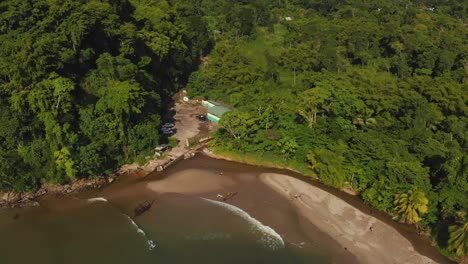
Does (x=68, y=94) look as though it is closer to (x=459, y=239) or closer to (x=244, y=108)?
(x=244, y=108)

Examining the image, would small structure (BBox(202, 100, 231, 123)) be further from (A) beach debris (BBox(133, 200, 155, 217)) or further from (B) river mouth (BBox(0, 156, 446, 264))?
(A) beach debris (BBox(133, 200, 155, 217))

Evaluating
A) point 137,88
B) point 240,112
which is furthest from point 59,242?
point 240,112

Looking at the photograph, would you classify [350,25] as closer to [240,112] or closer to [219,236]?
[240,112]

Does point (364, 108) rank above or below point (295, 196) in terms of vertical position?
above

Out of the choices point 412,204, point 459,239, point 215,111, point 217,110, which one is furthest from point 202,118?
point 459,239

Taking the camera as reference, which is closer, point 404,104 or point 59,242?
point 59,242

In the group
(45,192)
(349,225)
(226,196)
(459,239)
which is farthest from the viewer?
(226,196)
